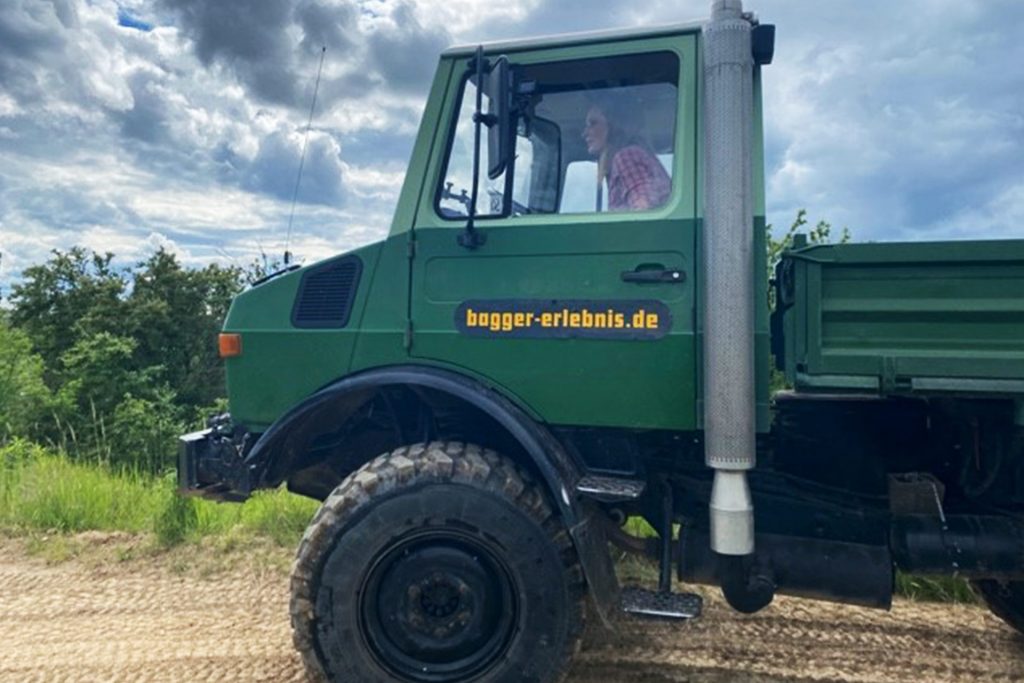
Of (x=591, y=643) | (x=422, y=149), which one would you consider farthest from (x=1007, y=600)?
(x=422, y=149)

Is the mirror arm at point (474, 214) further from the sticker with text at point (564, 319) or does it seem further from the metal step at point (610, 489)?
the metal step at point (610, 489)

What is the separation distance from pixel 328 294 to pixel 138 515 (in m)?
3.27

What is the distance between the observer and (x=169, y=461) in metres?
9.95

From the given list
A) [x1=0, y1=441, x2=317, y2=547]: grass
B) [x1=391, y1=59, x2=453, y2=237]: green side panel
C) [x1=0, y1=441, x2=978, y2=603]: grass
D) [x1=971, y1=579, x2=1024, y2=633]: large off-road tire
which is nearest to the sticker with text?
[x1=391, y1=59, x2=453, y2=237]: green side panel

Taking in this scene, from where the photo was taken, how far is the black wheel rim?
2982mm

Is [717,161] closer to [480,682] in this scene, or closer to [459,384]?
[459,384]

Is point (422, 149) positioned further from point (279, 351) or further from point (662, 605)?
point (662, 605)

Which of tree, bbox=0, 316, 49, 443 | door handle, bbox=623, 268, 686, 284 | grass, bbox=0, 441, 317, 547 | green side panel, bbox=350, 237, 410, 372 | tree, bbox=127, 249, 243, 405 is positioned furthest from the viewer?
tree, bbox=127, 249, 243, 405

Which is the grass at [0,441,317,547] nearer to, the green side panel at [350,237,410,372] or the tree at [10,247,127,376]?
the green side panel at [350,237,410,372]

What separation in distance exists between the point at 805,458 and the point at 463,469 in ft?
5.06

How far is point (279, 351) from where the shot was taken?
335 centimetres

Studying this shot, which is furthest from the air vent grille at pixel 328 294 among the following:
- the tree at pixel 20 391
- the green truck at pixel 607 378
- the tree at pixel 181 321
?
the tree at pixel 181 321

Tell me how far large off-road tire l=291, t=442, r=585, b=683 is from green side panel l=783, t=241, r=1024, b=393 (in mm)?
1214

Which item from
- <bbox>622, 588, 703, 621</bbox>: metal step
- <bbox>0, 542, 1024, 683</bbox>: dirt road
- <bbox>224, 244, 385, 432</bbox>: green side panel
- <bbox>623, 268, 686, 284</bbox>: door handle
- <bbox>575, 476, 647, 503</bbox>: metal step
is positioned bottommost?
<bbox>0, 542, 1024, 683</bbox>: dirt road
